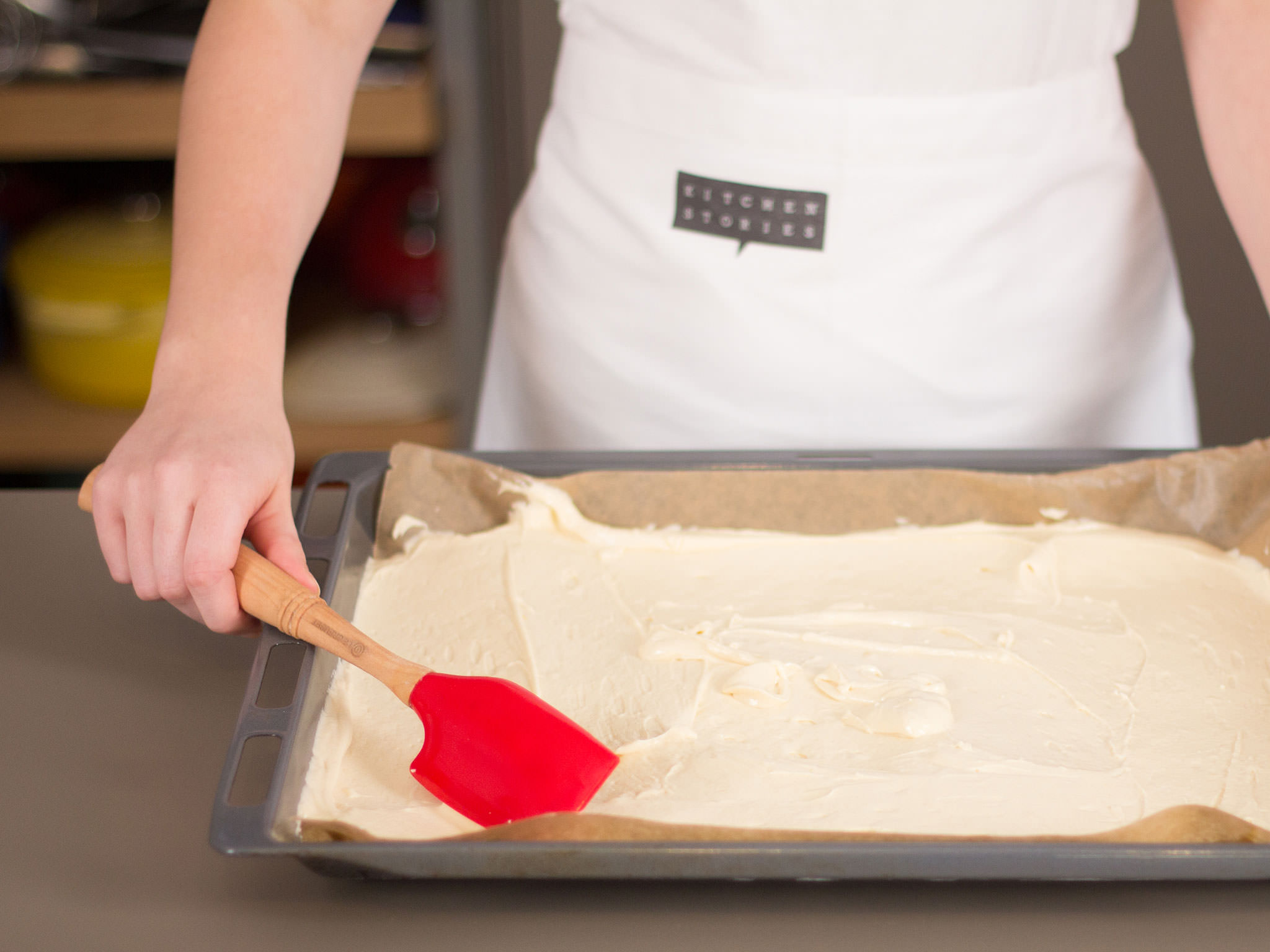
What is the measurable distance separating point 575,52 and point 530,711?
2.08ft

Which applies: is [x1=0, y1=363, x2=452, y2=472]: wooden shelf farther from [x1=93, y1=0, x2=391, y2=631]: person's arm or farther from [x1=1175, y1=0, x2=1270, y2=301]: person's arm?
[x1=1175, y1=0, x2=1270, y2=301]: person's arm

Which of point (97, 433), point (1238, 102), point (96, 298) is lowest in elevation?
point (97, 433)

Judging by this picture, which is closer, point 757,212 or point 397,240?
point 757,212

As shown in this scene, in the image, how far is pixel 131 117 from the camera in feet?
5.66

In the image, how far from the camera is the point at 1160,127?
1941mm

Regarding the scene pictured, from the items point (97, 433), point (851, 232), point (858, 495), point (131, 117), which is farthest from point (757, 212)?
point (97, 433)

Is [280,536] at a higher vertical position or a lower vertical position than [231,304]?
lower

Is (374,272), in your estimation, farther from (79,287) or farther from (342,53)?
(342,53)

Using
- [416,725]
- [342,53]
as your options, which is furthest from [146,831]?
[342,53]

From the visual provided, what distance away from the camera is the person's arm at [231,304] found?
0.65m

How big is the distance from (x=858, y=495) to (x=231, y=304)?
0.46 meters

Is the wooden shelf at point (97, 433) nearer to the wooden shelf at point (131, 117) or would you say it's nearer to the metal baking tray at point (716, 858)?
the wooden shelf at point (131, 117)

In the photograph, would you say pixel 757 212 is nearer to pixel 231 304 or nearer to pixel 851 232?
pixel 851 232

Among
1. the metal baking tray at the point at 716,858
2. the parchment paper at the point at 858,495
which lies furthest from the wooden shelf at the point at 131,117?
the metal baking tray at the point at 716,858
